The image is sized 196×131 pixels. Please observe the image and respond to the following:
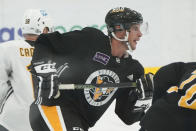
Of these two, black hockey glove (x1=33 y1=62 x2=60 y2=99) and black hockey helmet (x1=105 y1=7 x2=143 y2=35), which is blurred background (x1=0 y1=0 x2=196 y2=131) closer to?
black hockey helmet (x1=105 y1=7 x2=143 y2=35)

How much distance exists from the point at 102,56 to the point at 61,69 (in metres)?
0.24

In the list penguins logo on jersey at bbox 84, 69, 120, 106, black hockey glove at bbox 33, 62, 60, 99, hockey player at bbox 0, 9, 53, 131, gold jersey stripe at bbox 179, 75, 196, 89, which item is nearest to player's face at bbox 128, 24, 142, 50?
penguins logo on jersey at bbox 84, 69, 120, 106

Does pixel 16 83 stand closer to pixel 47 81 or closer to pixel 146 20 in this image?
pixel 47 81

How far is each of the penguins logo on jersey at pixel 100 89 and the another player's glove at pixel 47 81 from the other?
0.74 ft

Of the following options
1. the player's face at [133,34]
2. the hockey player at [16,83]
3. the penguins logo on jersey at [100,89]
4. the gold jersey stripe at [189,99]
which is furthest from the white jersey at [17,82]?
the gold jersey stripe at [189,99]

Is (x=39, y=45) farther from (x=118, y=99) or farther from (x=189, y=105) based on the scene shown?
(x=189, y=105)

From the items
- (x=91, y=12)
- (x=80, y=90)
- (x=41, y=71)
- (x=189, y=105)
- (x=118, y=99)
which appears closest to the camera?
(x=189, y=105)

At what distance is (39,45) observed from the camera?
2.27 m

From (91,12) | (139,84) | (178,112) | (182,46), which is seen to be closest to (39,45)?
(139,84)

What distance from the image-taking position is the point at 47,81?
6.81ft

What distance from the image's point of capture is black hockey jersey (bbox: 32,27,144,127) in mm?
2240

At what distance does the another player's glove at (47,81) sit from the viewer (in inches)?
81.1

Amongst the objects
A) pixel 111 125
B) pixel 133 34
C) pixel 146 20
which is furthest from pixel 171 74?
pixel 146 20

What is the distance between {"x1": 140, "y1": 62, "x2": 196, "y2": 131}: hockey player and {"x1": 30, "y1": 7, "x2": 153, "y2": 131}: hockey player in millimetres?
575
